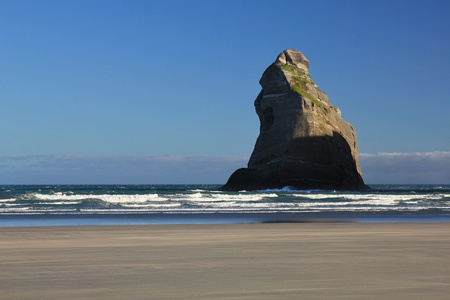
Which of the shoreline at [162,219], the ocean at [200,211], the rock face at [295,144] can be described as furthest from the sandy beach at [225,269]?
the rock face at [295,144]

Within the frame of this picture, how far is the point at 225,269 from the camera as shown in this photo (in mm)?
8484

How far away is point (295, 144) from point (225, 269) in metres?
72.4

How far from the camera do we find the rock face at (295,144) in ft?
259

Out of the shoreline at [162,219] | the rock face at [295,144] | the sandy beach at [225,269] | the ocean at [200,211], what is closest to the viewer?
the sandy beach at [225,269]

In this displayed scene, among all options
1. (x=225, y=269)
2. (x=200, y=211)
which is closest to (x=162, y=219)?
(x=200, y=211)

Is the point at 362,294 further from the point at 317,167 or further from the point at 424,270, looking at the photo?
the point at 317,167

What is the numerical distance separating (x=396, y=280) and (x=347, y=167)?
3096 inches

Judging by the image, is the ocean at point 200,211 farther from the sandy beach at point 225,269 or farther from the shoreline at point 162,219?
the sandy beach at point 225,269

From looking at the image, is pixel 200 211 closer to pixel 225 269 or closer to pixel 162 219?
pixel 162 219

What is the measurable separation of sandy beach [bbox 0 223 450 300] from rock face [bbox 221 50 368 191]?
64.8 m

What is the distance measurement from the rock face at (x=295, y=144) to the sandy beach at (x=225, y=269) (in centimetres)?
6476

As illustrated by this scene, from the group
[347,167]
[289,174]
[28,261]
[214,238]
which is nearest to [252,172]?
[289,174]

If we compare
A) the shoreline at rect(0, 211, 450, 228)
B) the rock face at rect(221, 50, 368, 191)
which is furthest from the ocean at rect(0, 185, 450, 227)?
the rock face at rect(221, 50, 368, 191)

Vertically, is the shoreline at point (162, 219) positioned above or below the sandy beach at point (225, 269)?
below
